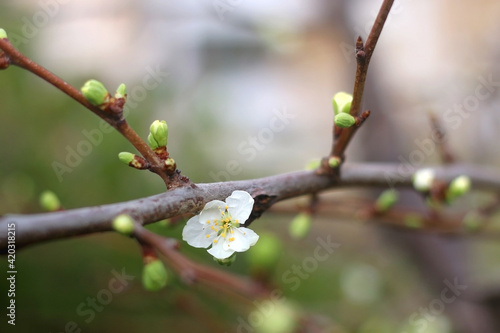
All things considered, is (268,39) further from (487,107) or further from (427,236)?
(427,236)

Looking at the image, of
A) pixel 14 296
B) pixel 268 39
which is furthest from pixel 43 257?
pixel 268 39
